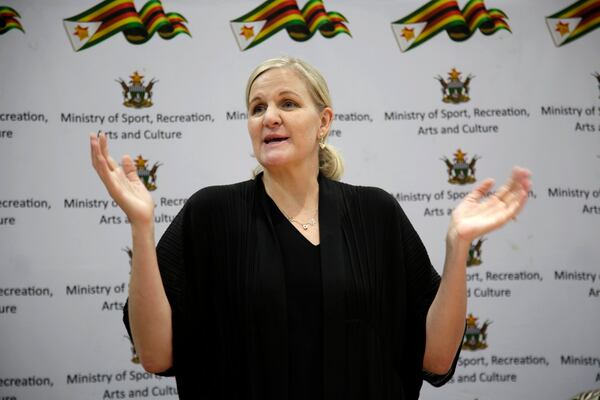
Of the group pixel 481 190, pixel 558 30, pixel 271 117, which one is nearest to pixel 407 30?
pixel 558 30

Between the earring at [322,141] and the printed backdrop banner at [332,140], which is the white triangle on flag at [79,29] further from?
the earring at [322,141]

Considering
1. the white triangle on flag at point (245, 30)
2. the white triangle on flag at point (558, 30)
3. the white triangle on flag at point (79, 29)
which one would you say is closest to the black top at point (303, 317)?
the white triangle on flag at point (245, 30)

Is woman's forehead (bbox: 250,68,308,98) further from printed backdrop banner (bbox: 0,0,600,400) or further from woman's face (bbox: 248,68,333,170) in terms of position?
printed backdrop banner (bbox: 0,0,600,400)

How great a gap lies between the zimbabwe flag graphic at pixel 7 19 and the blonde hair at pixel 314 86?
83.9 inches

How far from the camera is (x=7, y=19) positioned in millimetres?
3258

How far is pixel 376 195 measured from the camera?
1809 mm

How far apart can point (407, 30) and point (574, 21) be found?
103 centimetres

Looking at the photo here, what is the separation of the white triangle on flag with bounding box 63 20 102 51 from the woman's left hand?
8.52 ft

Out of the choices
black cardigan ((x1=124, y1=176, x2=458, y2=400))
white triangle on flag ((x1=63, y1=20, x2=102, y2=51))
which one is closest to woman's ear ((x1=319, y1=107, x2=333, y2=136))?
black cardigan ((x1=124, y1=176, x2=458, y2=400))

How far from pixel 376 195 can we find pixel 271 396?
70 cm

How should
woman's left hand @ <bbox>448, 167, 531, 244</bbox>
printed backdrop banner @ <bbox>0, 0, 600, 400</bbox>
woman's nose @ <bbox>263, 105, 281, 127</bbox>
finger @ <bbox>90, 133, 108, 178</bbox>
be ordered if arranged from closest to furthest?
finger @ <bbox>90, 133, 108, 178</bbox> < woman's left hand @ <bbox>448, 167, 531, 244</bbox> < woman's nose @ <bbox>263, 105, 281, 127</bbox> < printed backdrop banner @ <bbox>0, 0, 600, 400</bbox>

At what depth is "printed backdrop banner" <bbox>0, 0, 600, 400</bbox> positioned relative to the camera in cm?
324

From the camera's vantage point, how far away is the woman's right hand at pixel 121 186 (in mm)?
1361

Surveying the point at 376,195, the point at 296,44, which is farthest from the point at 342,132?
the point at 376,195
